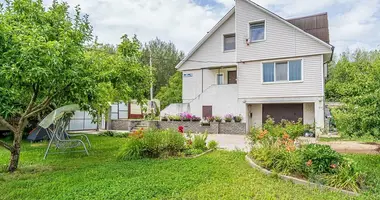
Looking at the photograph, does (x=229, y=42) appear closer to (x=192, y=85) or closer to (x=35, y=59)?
(x=192, y=85)

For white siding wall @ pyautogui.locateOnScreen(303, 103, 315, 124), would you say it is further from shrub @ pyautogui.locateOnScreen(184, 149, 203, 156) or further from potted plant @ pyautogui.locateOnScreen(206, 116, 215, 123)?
shrub @ pyautogui.locateOnScreen(184, 149, 203, 156)

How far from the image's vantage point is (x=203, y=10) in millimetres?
17422

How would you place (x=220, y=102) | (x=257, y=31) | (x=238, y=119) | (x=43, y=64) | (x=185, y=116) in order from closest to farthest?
(x=43, y=64) < (x=257, y=31) < (x=238, y=119) < (x=220, y=102) < (x=185, y=116)

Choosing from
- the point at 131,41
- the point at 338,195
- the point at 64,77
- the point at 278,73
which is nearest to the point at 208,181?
the point at 338,195

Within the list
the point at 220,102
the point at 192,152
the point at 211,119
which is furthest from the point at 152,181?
the point at 220,102

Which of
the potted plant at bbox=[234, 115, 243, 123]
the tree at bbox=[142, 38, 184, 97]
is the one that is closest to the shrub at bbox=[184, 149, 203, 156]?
the potted plant at bbox=[234, 115, 243, 123]

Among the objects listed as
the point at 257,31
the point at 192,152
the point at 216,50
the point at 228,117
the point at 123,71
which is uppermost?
the point at 257,31

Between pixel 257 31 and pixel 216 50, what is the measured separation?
377cm

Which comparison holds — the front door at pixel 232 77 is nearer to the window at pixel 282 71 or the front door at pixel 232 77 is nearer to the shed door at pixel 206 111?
the shed door at pixel 206 111

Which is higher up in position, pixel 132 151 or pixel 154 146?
pixel 154 146

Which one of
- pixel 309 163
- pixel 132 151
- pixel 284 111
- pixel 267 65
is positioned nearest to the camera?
pixel 309 163

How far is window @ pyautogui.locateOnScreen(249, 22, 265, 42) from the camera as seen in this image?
1494 cm

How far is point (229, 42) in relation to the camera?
58.5 feet

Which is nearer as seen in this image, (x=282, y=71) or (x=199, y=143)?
(x=199, y=143)
